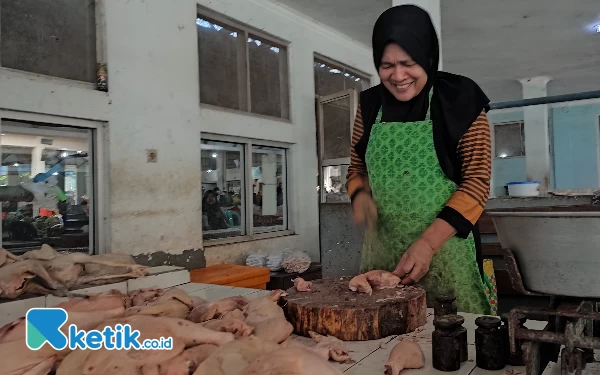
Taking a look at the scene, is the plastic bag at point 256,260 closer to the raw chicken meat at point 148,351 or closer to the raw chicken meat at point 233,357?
the raw chicken meat at point 148,351

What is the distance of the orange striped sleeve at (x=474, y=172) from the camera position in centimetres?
178

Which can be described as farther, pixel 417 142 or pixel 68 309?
pixel 417 142

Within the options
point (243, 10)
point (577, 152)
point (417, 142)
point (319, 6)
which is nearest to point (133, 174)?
point (243, 10)

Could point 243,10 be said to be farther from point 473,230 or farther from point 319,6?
point 473,230

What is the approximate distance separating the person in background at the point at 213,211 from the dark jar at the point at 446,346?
427 cm

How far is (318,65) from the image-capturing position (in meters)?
6.92

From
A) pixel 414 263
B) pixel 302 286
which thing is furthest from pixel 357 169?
pixel 302 286

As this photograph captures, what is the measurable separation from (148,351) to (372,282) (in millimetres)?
835

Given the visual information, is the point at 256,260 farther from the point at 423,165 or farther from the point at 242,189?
the point at 423,165

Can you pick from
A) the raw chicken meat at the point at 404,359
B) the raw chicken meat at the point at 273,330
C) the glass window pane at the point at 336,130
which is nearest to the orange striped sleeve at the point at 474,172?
the raw chicken meat at the point at 404,359

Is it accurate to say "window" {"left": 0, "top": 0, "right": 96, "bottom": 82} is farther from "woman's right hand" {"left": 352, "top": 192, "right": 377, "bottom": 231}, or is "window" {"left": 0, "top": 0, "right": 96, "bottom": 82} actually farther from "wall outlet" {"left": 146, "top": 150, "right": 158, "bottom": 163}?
"woman's right hand" {"left": 352, "top": 192, "right": 377, "bottom": 231}

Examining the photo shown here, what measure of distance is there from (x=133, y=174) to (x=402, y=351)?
137 inches

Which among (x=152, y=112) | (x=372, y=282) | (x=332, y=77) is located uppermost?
(x=332, y=77)

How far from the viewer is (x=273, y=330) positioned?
4.13 feet
